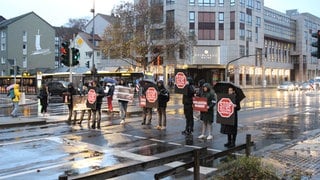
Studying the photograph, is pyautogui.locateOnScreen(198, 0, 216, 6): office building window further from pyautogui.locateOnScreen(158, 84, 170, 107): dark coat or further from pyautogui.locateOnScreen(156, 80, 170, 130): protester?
pyautogui.locateOnScreen(158, 84, 170, 107): dark coat

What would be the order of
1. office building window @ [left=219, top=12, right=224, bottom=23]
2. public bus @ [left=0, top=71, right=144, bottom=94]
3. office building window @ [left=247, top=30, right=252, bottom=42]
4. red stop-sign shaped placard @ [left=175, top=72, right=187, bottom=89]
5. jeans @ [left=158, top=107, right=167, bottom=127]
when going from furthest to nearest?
office building window @ [left=247, top=30, right=252, bottom=42] → office building window @ [left=219, top=12, right=224, bottom=23] → public bus @ [left=0, top=71, right=144, bottom=94] → jeans @ [left=158, top=107, right=167, bottom=127] → red stop-sign shaped placard @ [left=175, top=72, right=187, bottom=89]

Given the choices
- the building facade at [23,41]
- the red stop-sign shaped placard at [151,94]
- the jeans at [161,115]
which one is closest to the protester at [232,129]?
the jeans at [161,115]

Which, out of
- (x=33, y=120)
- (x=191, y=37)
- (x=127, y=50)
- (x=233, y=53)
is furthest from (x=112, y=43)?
(x=33, y=120)

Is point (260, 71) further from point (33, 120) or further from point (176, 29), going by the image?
point (33, 120)

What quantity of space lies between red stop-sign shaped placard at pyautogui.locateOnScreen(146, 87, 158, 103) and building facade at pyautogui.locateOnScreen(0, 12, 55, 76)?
221 feet

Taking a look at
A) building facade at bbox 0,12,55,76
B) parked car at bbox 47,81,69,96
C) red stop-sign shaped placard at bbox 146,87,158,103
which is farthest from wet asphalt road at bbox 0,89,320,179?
building facade at bbox 0,12,55,76

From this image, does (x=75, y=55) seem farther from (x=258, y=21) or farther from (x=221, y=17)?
(x=258, y=21)

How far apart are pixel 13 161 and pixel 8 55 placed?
76152 mm

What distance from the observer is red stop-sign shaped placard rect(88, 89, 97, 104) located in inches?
629

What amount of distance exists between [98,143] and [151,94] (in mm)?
4170

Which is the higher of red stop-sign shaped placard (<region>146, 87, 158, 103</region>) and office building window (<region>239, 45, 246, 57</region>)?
office building window (<region>239, 45, 246, 57</region>)

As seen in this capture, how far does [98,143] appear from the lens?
12.5 metres

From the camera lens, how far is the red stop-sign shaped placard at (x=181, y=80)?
49.2ft

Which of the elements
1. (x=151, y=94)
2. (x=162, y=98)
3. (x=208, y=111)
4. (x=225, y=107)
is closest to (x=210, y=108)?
(x=208, y=111)
